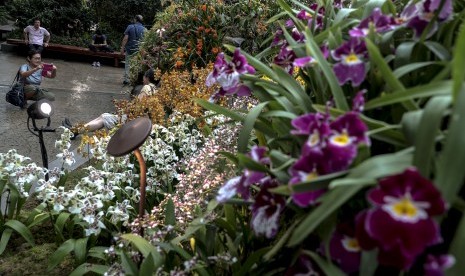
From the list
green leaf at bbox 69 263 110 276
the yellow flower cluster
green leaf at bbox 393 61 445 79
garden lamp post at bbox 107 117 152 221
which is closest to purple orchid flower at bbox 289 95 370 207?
green leaf at bbox 393 61 445 79

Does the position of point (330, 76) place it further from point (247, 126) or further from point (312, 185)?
point (312, 185)

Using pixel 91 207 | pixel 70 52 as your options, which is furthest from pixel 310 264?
pixel 70 52

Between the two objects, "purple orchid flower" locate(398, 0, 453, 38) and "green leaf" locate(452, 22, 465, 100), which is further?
"purple orchid flower" locate(398, 0, 453, 38)

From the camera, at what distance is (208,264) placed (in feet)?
6.06

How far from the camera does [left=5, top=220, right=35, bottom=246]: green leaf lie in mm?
2945

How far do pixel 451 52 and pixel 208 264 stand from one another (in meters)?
1.14

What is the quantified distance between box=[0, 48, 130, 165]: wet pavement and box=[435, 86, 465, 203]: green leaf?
4900mm

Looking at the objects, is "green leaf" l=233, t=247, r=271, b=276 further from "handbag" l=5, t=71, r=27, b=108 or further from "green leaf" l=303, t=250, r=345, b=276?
"handbag" l=5, t=71, r=27, b=108

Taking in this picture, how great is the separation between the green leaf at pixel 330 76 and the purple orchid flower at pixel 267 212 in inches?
12.5

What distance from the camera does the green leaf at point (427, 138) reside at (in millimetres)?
995

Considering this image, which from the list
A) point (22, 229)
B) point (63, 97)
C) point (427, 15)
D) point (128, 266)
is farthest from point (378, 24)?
point (63, 97)

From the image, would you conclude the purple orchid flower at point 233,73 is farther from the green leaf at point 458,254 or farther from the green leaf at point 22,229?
the green leaf at point 22,229

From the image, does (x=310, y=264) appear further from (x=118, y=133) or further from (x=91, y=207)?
(x=91, y=207)

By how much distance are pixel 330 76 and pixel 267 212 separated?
46cm
